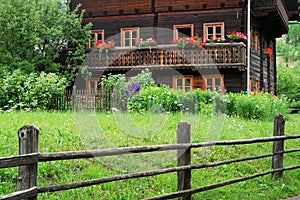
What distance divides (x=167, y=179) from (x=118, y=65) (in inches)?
633

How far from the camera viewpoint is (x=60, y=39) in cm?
2503

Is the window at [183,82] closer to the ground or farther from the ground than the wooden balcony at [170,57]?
closer to the ground

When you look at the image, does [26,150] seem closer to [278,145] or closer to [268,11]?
[278,145]

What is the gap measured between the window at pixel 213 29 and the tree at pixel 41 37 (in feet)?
19.5

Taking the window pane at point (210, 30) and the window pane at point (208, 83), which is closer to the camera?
the window pane at point (208, 83)

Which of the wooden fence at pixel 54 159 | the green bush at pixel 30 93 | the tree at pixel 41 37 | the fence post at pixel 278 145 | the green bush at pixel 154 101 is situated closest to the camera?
the wooden fence at pixel 54 159

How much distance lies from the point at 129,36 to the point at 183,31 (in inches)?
114

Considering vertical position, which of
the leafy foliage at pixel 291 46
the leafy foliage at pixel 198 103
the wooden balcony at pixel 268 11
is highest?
the leafy foliage at pixel 291 46

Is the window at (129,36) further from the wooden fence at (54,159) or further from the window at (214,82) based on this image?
the wooden fence at (54,159)

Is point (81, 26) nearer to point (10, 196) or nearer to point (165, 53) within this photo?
point (165, 53)

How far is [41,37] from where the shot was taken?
80.0 ft

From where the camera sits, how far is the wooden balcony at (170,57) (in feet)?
74.1

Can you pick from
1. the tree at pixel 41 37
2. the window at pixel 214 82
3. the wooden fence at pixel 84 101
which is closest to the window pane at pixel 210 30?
the window at pixel 214 82

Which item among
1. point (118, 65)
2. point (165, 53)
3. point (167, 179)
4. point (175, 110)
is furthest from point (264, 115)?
point (167, 179)
